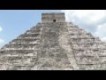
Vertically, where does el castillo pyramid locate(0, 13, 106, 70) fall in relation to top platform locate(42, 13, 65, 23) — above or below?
below

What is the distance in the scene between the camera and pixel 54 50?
27422mm

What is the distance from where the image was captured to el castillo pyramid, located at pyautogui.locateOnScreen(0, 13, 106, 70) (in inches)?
989

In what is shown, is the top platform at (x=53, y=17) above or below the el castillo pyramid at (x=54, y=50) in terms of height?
above

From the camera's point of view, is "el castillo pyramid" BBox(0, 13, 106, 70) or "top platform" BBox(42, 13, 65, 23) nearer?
"el castillo pyramid" BBox(0, 13, 106, 70)

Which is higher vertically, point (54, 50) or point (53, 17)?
point (53, 17)

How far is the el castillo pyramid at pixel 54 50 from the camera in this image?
25.1m

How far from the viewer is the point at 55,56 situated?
26438 millimetres

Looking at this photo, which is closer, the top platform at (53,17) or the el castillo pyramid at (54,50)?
the el castillo pyramid at (54,50)

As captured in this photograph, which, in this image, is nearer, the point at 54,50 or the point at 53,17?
the point at 54,50
